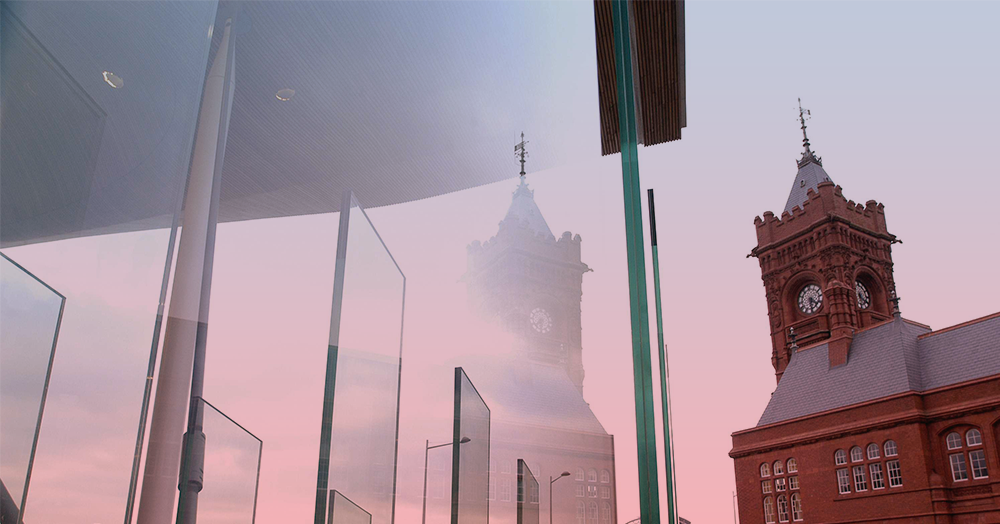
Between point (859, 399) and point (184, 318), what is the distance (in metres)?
17.5

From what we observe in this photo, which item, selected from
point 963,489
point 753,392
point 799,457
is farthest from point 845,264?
point 963,489

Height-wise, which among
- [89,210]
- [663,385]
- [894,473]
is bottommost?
[89,210]

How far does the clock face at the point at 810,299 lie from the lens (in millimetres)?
20891

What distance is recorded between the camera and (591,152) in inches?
34.0

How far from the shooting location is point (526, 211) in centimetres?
68

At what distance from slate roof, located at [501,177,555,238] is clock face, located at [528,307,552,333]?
8cm

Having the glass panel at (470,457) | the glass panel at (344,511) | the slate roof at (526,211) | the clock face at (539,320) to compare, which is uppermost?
the slate roof at (526,211)

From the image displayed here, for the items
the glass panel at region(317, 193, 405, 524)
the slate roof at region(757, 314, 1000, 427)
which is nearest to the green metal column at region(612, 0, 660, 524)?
the glass panel at region(317, 193, 405, 524)

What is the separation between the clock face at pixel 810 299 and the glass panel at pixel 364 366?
22.5m

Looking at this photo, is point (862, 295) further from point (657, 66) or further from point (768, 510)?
point (657, 66)

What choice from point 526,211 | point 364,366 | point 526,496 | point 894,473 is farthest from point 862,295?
point 364,366

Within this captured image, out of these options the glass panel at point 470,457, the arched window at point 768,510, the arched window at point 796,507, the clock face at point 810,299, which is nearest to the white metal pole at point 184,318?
the glass panel at point 470,457

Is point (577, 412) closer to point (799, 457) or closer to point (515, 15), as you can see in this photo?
point (515, 15)

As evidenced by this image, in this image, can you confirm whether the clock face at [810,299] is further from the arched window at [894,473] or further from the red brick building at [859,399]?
the arched window at [894,473]
